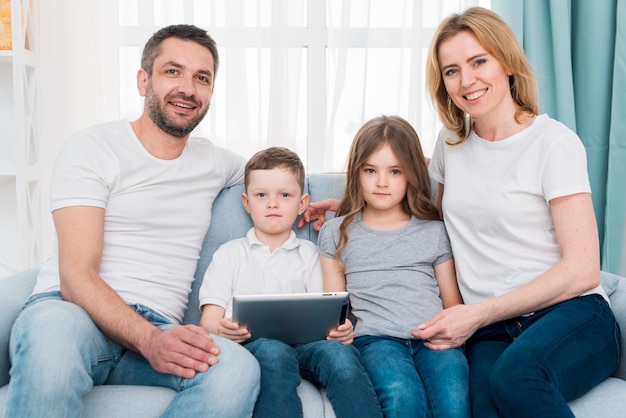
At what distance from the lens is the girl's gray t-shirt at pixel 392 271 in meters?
1.63

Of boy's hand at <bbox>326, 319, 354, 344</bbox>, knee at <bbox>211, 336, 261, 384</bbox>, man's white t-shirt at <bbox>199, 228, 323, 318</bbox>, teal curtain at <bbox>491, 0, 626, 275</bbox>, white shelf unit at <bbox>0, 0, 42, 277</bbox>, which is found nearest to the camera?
knee at <bbox>211, 336, 261, 384</bbox>

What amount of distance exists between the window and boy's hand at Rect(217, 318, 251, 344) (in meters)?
1.12

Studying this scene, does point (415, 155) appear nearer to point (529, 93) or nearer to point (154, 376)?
point (529, 93)

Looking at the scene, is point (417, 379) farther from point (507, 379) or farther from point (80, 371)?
point (80, 371)

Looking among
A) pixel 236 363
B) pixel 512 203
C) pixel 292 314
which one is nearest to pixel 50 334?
pixel 236 363

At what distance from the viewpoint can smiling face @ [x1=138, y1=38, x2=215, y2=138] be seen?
170cm

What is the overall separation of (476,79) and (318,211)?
0.59 metres

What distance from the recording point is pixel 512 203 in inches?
60.9

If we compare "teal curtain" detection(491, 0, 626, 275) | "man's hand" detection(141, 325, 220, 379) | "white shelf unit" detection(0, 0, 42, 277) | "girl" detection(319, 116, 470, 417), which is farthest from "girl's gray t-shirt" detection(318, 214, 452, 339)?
"white shelf unit" detection(0, 0, 42, 277)

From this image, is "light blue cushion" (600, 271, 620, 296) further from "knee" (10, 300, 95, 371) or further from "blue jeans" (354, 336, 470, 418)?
"knee" (10, 300, 95, 371)

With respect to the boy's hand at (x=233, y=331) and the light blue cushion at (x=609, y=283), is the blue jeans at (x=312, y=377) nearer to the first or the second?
the boy's hand at (x=233, y=331)

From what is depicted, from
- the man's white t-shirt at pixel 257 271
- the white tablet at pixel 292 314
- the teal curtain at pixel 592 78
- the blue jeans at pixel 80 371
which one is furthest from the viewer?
the teal curtain at pixel 592 78

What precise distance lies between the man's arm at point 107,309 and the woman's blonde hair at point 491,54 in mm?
856

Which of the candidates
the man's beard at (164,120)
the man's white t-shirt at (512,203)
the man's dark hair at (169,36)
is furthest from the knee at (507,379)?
the man's dark hair at (169,36)
